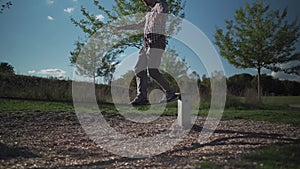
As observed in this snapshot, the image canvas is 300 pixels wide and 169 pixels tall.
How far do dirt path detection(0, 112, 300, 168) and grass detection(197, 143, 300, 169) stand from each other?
0.49ft

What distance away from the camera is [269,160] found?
270cm

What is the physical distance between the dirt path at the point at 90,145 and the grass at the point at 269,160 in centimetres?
15

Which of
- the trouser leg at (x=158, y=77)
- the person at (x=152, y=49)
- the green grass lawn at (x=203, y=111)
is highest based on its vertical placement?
the person at (x=152, y=49)

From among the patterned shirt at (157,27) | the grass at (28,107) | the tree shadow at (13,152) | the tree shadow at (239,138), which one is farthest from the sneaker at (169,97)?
the grass at (28,107)

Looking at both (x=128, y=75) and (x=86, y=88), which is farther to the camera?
(x=128, y=75)

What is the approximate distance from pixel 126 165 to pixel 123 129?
92.0 inches

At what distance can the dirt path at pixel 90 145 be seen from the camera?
2906 millimetres

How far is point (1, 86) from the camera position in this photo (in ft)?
35.3

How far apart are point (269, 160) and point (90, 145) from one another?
2.51 m

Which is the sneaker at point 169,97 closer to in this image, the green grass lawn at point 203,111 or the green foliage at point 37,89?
the green grass lawn at point 203,111

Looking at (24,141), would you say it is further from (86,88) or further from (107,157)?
(86,88)

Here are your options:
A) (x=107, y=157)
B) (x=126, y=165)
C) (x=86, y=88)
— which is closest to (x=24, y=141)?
(x=107, y=157)

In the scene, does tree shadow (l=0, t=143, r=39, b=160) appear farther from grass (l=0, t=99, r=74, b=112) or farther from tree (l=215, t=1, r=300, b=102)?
tree (l=215, t=1, r=300, b=102)

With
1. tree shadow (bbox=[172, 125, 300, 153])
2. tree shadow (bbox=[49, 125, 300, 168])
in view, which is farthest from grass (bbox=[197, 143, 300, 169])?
tree shadow (bbox=[172, 125, 300, 153])
